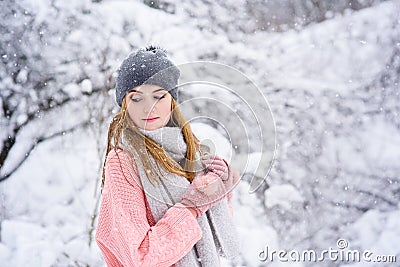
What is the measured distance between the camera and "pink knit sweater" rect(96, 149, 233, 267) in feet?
2.25

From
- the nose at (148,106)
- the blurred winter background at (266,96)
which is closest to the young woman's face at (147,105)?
the nose at (148,106)

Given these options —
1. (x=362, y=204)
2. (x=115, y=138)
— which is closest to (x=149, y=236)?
(x=115, y=138)

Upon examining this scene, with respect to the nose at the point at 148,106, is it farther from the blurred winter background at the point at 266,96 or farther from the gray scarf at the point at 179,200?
the blurred winter background at the point at 266,96

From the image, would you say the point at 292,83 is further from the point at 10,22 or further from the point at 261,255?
the point at 10,22

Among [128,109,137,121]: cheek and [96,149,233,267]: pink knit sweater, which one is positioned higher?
[128,109,137,121]: cheek

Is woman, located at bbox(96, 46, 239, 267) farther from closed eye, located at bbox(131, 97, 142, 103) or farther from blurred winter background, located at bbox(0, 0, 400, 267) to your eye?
blurred winter background, located at bbox(0, 0, 400, 267)

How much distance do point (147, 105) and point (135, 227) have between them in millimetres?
216

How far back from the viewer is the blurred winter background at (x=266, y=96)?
2189 mm

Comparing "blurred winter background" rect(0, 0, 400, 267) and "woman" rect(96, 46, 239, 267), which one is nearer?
"woman" rect(96, 46, 239, 267)

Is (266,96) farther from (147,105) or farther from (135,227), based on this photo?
(135,227)

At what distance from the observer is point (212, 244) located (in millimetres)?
781

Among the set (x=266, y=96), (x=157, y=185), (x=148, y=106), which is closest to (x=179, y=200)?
(x=157, y=185)

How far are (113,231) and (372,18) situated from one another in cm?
226

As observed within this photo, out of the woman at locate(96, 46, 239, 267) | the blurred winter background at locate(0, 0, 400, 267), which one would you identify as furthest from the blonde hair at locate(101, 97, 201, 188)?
the blurred winter background at locate(0, 0, 400, 267)
